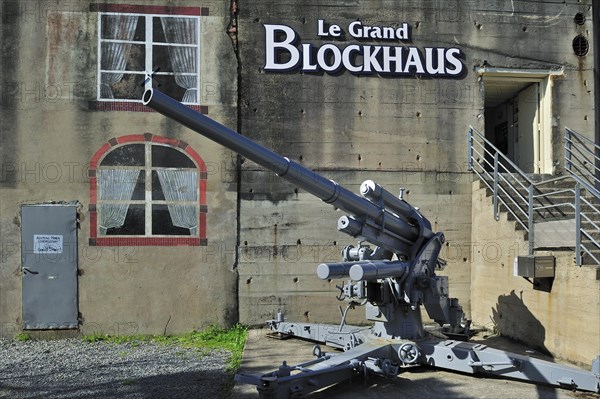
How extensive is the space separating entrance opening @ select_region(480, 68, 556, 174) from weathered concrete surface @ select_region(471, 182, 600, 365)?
1.85 m

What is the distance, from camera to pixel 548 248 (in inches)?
323

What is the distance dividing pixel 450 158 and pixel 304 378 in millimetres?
6153

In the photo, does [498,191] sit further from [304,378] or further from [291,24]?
[304,378]

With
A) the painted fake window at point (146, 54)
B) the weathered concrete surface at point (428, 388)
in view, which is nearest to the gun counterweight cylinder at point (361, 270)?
the weathered concrete surface at point (428, 388)

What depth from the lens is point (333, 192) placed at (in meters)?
6.24

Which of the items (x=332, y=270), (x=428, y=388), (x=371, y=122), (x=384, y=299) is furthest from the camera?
(x=371, y=122)

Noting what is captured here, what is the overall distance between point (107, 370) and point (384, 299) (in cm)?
381

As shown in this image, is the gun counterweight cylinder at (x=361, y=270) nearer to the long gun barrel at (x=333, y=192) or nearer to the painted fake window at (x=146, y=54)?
the long gun barrel at (x=333, y=192)

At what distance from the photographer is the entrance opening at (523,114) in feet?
35.4

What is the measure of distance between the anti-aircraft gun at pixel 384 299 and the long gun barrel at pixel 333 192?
1cm

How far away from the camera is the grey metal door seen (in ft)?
31.4

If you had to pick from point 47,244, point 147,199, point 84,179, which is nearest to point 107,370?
point 47,244

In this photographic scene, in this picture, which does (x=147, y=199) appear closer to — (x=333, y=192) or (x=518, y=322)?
(x=333, y=192)

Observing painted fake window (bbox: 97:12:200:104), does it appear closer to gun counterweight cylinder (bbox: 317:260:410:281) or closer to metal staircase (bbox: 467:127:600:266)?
gun counterweight cylinder (bbox: 317:260:410:281)
